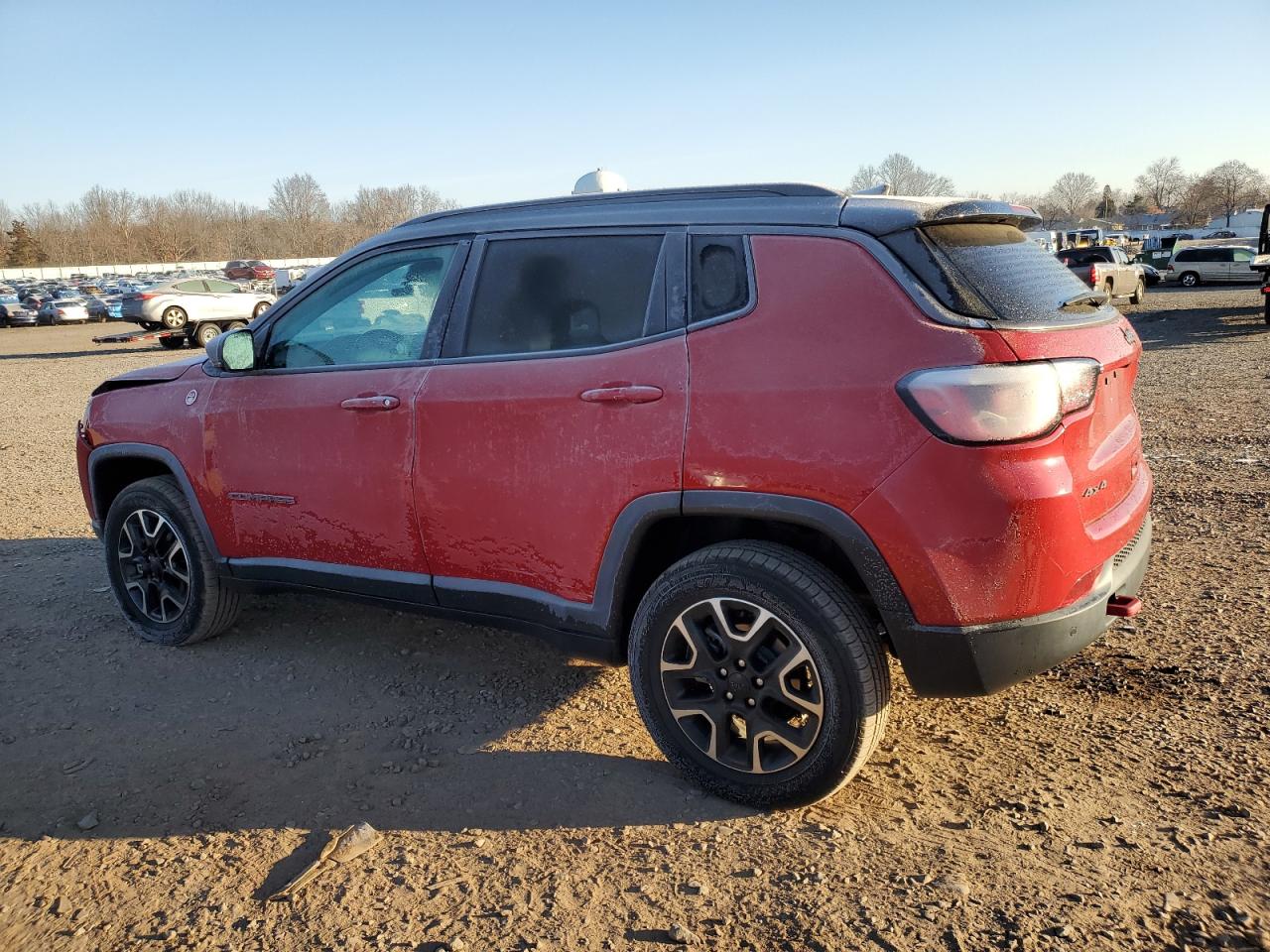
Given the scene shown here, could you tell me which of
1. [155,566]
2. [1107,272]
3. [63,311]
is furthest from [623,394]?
[63,311]

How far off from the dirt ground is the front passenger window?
4.55ft

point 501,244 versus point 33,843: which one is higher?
point 501,244

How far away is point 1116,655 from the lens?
13.2 ft

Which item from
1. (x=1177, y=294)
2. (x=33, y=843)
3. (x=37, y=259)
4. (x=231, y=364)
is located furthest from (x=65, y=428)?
(x=37, y=259)

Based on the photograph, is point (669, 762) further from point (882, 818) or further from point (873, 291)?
point (873, 291)

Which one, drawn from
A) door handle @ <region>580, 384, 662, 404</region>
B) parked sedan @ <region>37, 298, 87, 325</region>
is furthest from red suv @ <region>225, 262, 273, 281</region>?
door handle @ <region>580, 384, 662, 404</region>

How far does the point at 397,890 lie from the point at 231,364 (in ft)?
7.84

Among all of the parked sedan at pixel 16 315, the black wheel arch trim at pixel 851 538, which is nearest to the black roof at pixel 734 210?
the black wheel arch trim at pixel 851 538

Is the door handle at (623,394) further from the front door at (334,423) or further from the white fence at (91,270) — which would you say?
the white fence at (91,270)

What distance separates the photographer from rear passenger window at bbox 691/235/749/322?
3.03m

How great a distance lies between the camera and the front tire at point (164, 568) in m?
4.45

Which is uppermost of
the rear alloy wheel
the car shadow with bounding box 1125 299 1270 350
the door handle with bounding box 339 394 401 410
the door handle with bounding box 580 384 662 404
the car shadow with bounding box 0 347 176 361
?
the door handle with bounding box 580 384 662 404

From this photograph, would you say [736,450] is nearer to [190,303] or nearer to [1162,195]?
[190,303]

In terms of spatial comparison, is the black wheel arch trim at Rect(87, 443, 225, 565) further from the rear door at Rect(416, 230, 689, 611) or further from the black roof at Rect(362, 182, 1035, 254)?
the black roof at Rect(362, 182, 1035, 254)
